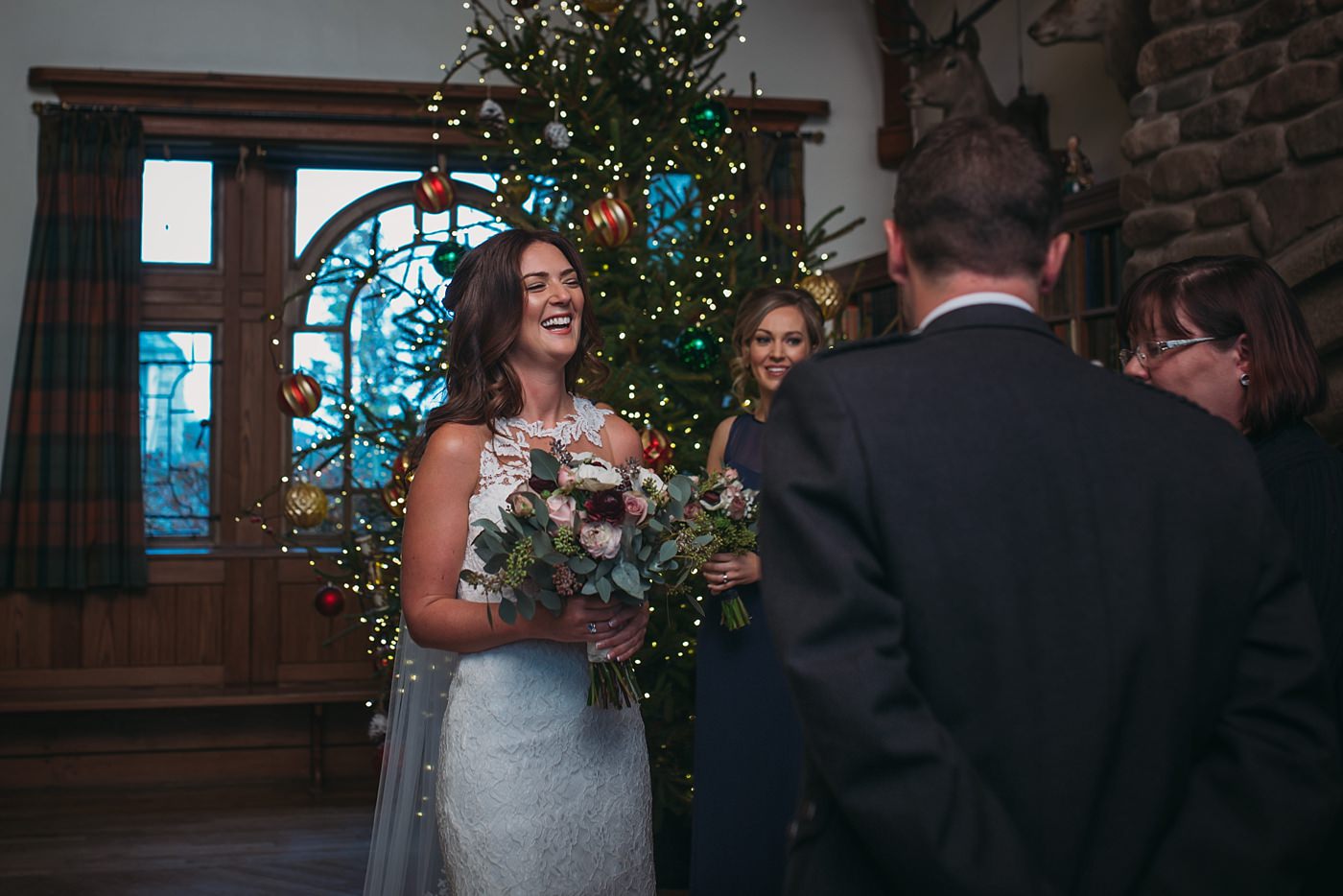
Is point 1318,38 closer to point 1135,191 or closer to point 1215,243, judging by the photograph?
point 1215,243

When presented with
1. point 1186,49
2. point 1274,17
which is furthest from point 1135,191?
point 1274,17

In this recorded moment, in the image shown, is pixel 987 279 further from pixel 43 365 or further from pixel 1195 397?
pixel 43 365

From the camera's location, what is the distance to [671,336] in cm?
420

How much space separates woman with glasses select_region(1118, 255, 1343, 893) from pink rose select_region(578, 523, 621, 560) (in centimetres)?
89

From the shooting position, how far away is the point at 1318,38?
313 cm

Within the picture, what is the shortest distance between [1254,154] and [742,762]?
7.19ft

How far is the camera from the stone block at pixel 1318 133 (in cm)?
307

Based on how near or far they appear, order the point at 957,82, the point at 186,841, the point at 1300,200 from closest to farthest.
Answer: the point at 1300,200 < the point at 186,841 < the point at 957,82

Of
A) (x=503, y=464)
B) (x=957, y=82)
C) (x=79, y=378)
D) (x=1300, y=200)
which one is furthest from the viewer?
(x=79, y=378)

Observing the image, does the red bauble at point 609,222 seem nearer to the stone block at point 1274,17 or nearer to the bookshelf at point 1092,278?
the bookshelf at point 1092,278

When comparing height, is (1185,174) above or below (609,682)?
above

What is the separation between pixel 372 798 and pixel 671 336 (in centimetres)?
297

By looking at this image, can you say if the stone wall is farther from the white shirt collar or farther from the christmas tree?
the white shirt collar

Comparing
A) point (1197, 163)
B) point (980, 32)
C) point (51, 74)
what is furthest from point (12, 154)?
point (1197, 163)
